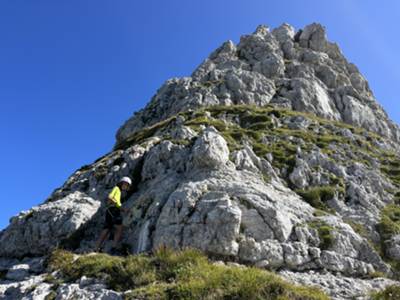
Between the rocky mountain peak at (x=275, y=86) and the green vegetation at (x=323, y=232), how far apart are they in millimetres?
30674

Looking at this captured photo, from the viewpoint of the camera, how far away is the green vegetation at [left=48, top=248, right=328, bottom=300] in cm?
938

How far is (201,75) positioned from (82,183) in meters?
40.1

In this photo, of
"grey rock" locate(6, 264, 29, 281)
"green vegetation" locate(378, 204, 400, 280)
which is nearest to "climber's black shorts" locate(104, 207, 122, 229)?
"grey rock" locate(6, 264, 29, 281)

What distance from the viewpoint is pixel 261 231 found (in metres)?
17.0

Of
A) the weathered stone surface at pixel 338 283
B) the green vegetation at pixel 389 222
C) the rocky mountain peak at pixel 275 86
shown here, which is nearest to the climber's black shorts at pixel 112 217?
the weathered stone surface at pixel 338 283

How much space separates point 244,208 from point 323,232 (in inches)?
163

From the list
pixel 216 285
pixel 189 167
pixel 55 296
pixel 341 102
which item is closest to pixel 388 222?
pixel 189 167

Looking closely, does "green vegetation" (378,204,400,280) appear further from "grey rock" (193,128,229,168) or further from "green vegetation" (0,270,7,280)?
"green vegetation" (0,270,7,280)

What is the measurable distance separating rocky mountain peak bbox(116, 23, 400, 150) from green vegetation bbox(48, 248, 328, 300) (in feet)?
119

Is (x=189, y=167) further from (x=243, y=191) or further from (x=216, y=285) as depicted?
(x=216, y=285)

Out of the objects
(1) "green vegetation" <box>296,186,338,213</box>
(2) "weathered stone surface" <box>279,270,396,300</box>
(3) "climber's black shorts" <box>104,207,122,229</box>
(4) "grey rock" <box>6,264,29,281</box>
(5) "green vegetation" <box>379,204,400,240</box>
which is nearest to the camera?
(2) "weathered stone surface" <box>279,270,396,300</box>

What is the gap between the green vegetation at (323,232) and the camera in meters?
17.2

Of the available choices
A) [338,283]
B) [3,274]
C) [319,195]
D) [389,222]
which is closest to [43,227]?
[3,274]

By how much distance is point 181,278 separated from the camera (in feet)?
35.0
